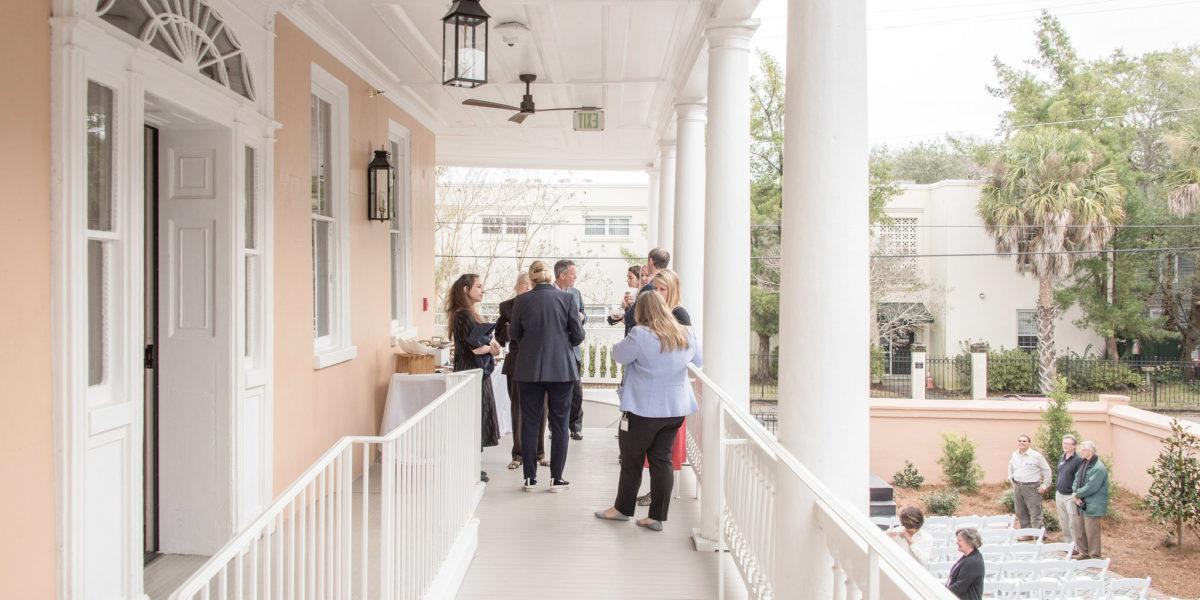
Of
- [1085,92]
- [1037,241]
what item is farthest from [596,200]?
[1085,92]

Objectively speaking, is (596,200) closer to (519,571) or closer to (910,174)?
(910,174)

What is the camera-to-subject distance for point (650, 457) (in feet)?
16.9

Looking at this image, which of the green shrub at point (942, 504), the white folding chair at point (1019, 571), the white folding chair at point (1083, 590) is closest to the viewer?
the white folding chair at point (1083, 590)

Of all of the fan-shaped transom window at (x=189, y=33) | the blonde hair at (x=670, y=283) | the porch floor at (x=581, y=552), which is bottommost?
the porch floor at (x=581, y=552)

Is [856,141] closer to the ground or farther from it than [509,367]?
farther from it

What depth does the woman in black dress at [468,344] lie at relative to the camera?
625cm

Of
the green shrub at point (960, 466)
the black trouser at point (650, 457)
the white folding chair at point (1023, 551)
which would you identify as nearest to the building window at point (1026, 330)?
the green shrub at point (960, 466)

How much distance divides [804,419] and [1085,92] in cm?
3366

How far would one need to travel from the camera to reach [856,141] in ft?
9.09

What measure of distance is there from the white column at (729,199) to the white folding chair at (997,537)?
1209cm

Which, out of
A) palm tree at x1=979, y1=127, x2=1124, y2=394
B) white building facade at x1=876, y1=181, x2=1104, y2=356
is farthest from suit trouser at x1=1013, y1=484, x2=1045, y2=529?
white building facade at x1=876, y1=181, x2=1104, y2=356

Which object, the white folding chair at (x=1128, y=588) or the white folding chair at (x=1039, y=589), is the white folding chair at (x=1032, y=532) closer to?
the white folding chair at (x=1128, y=588)

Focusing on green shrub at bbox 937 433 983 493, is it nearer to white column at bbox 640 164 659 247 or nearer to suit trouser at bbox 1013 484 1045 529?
suit trouser at bbox 1013 484 1045 529

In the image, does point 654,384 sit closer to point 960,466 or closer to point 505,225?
point 960,466
